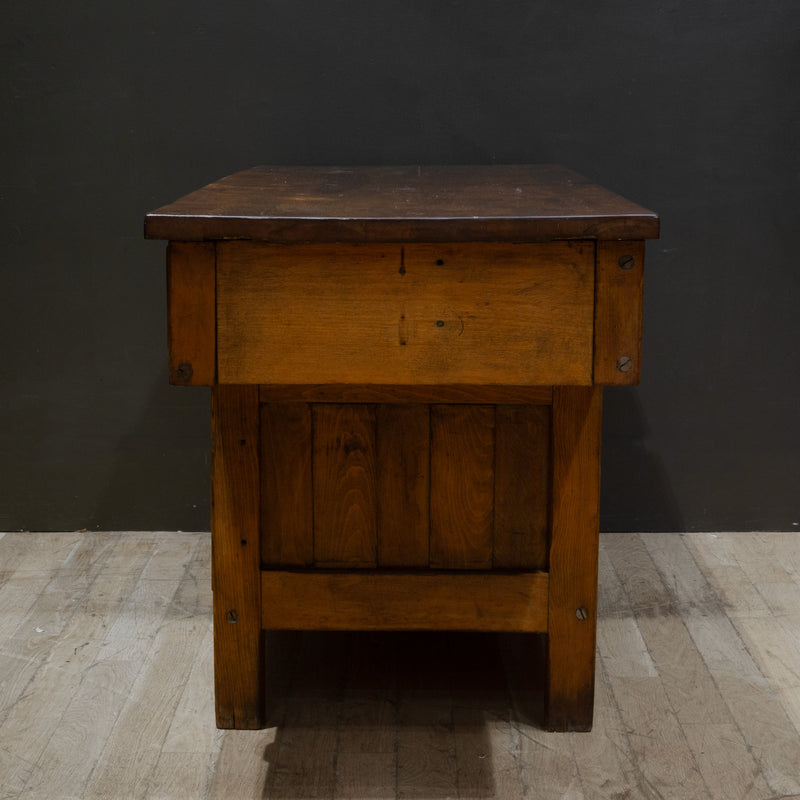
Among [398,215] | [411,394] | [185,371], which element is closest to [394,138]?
[411,394]

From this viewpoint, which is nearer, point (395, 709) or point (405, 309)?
point (405, 309)

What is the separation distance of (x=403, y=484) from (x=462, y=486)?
93 mm

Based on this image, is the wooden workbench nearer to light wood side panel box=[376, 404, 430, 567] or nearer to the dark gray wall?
light wood side panel box=[376, 404, 430, 567]

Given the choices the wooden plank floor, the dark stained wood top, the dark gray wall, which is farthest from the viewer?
the dark gray wall

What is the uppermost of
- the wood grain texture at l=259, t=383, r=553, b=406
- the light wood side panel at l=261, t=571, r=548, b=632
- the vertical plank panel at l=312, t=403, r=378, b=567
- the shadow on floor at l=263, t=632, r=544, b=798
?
the wood grain texture at l=259, t=383, r=553, b=406

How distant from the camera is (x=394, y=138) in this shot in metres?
2.53

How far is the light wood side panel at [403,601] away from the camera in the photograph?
179 cm

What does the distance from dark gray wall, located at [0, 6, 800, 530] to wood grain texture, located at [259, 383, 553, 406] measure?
94 cm

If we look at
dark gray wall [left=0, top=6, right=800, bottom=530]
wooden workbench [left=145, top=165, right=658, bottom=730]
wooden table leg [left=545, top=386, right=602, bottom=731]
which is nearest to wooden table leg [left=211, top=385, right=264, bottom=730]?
wooden workbench [left=145, top=165, right=658, bottom=730]

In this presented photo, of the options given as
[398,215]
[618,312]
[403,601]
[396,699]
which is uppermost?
[398,215]

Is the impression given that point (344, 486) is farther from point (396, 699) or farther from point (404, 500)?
point (396, 699)

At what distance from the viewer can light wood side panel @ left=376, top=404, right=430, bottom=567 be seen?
1767 mm

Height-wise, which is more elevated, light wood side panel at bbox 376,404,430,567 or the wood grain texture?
the wood grain texture

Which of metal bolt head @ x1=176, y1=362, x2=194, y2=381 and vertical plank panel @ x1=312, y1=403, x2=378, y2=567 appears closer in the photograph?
metal bolt head @ x1=176, y1=362, x2=194, y2=381
